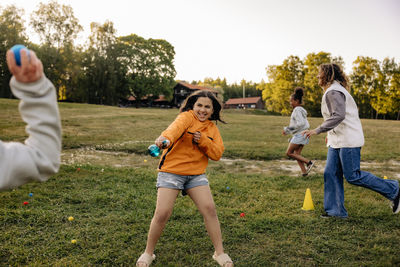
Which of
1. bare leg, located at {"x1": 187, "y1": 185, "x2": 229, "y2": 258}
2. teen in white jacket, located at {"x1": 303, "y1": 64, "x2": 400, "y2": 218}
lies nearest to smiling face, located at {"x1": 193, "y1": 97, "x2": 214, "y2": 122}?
bare leg, located at {"x1": 187, "y1": 185, "x2": 229, "y2": 258}

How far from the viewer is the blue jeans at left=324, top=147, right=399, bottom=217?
4.26 m

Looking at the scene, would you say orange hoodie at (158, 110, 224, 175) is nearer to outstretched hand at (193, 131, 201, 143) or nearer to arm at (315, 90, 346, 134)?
outstretched hand at (193, 131, 201, 143)

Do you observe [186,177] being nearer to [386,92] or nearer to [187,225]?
[187,225]

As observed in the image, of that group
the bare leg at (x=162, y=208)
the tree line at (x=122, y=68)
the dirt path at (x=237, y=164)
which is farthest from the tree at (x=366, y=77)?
the bare leg at (x=162, y=208)

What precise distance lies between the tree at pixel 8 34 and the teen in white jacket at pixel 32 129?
43.5 m

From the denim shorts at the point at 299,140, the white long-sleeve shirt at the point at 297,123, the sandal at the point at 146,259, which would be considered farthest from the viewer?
the denim shorts at the point at 299,140

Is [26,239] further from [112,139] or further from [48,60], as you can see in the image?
[48,60]

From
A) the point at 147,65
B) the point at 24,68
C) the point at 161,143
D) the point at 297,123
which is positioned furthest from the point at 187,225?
the point at 147,65

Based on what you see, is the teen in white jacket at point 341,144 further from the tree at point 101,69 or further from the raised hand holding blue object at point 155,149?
the tree at point 101,69

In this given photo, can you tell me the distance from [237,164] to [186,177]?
570cm

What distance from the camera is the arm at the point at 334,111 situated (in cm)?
424

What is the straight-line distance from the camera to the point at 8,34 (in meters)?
38.3

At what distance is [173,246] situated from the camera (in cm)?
365

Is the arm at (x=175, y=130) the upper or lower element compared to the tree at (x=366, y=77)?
lower
